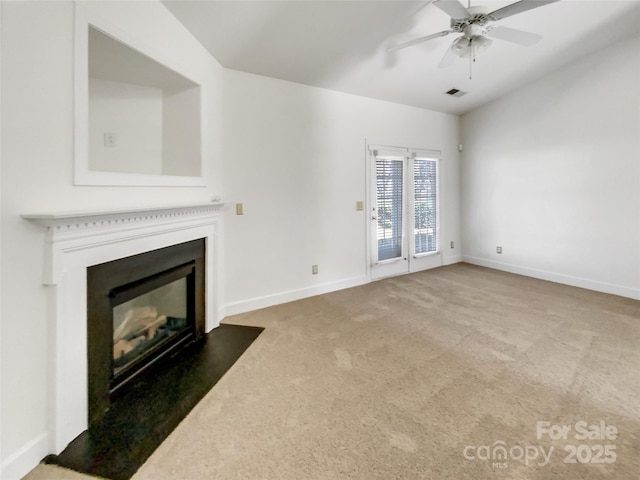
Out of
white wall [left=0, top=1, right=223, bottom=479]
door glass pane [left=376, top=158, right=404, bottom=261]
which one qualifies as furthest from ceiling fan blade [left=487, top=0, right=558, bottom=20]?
white wall [left=0, top=1, right=223, bottom=479]

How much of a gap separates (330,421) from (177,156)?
2.38 meters

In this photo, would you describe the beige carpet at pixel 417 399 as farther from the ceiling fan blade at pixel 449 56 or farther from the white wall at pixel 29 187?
the ceiling fan blade at pixel 449 56

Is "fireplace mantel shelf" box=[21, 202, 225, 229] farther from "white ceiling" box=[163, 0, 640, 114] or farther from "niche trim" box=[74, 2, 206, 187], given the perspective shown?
"white ceiling" box=[163, 0, 640, 114]

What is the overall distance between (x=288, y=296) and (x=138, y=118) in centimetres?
228

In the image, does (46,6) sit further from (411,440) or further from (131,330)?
(411,440)

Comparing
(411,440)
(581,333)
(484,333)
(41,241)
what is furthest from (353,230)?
(41,241)

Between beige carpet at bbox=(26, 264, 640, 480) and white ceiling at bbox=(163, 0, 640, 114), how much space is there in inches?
102

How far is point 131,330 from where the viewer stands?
6.77 ft

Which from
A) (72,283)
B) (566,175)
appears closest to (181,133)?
(72,283)

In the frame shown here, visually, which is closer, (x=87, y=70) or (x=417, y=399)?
(x=87, y=70)

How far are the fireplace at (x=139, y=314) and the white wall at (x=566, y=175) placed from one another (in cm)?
456

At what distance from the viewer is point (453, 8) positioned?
6.92ft

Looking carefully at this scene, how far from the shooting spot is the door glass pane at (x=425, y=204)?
468cm

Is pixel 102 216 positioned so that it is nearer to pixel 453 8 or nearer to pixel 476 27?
pixel 453 8
